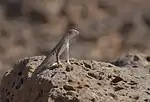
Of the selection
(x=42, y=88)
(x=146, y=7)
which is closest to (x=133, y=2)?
(x=146, y=7)

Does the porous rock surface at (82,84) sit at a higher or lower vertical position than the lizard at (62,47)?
lower

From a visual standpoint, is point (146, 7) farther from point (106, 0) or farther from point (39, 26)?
point (39, 26)

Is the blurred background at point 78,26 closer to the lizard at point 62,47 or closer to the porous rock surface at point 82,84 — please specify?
the lizard at point 62,47

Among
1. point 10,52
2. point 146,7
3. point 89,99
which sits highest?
point 146,7

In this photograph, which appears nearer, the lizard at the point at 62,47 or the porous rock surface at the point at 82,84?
the porous rock surface at the point at 82,84

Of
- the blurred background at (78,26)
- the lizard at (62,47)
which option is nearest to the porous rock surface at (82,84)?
the lizard at (62,47)

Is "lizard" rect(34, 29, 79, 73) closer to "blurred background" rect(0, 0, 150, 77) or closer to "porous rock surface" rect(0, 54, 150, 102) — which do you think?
"porous rock surface" rect(0, 54, 150, 102)

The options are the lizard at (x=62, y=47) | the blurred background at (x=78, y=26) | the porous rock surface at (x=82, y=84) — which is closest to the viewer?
the porous rock surface at (x=82, y=84)

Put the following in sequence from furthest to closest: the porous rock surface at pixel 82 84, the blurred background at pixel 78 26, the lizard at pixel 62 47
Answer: the blurred background at pixel 78 26
the lizard at pixel 62 47
the porous rock surface at pixel 82 84
